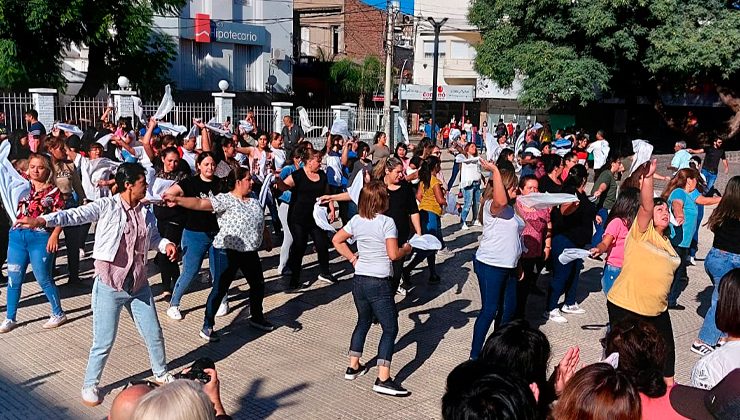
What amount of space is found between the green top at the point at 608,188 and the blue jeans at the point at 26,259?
7.16 metres

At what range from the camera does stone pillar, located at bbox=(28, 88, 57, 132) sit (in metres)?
19.0

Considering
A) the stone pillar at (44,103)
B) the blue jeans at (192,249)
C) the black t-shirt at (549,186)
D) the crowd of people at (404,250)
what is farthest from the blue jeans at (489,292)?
the stone pillar at (44,103)

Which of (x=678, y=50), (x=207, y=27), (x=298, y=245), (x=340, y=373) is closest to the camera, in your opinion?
(x=340, y=373)

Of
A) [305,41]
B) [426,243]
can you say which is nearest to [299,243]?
[426,243]

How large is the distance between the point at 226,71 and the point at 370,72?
10.9 m

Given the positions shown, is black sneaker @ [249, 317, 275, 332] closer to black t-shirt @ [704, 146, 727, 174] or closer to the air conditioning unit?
black t-shirt @ [704, 146, 727, 174]

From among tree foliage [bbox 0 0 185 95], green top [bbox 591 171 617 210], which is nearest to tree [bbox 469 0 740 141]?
green top [bbox 591 171 617 210]

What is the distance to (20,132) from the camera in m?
11.2

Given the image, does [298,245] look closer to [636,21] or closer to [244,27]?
[636,21]

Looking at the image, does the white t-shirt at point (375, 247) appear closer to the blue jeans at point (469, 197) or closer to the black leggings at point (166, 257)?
the black leggings at point (166, 257)

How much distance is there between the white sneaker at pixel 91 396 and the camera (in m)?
5.36

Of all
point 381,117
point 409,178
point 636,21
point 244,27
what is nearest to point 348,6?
point 244,27

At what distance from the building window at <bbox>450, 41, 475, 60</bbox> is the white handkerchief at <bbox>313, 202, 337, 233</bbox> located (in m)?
41.4

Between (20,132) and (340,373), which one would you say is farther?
(20,132)
